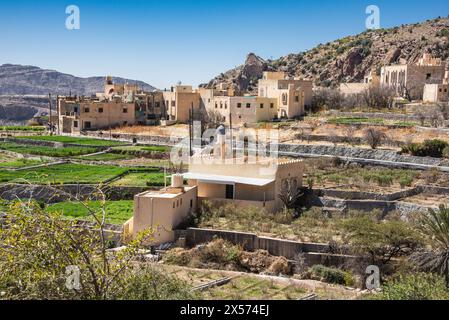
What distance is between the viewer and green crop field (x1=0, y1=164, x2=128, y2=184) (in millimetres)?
33375

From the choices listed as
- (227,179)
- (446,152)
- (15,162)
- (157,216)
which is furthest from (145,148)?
(157,216)

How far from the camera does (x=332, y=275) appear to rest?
65.0 ft

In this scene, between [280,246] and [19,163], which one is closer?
[280,246]

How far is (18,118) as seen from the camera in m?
129

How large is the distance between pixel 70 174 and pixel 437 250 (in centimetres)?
2300

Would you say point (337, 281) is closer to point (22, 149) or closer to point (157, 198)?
point (157, 198)

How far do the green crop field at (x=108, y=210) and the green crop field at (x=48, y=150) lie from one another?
14.5m

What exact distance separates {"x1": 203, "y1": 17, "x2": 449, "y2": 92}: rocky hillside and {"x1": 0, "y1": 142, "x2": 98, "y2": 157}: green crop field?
97.7ft

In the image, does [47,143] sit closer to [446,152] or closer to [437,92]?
[446,152]

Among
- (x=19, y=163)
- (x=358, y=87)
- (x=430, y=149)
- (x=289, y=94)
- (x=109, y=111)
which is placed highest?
(x=358, y=87)

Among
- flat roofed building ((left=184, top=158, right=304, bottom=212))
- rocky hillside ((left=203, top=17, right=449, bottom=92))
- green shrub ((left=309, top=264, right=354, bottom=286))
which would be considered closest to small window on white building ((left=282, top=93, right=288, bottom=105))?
rocky hillside ((left=203, top=17, right=449, bottom=92))
